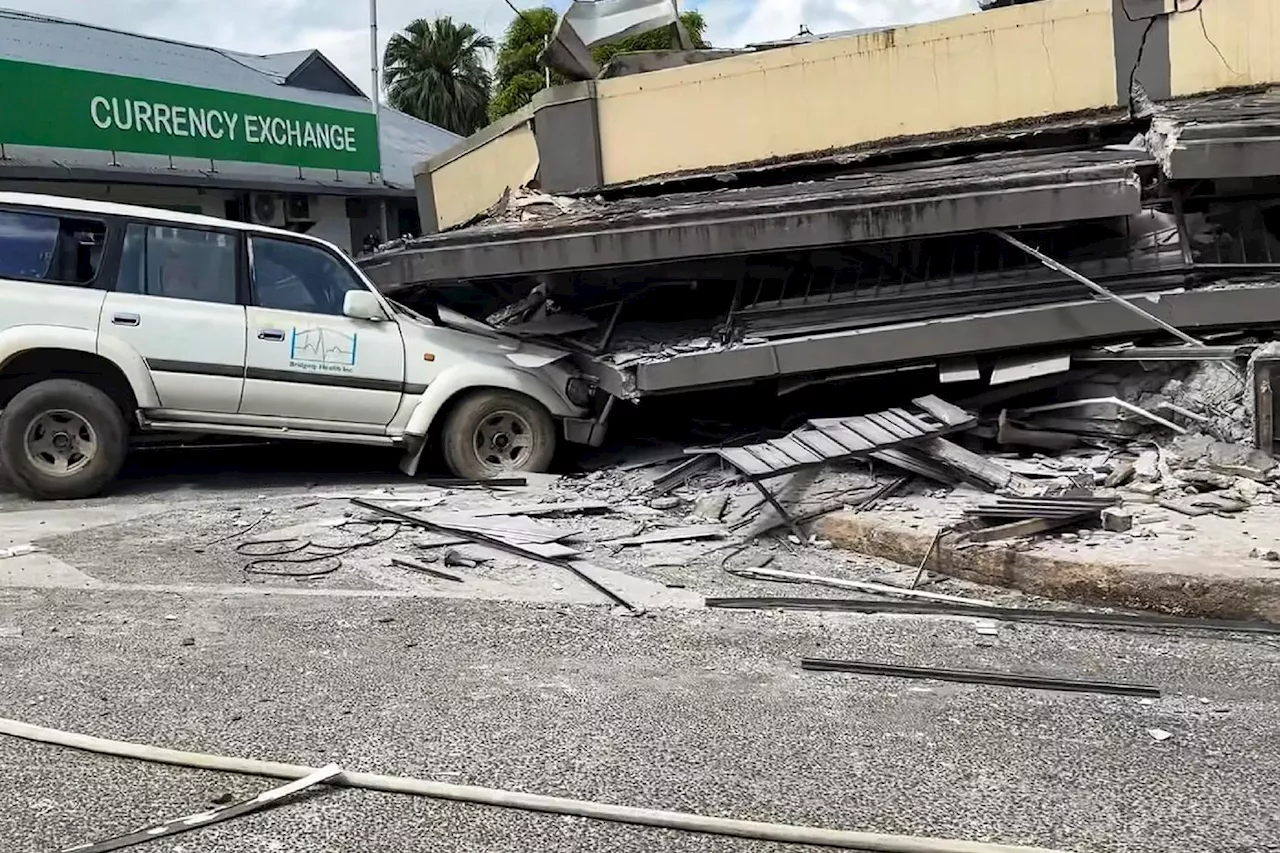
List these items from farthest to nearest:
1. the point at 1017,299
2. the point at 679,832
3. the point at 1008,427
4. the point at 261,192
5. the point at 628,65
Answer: the point at 261,192, the point at 628,65, the point at 1017,299, the point at 1008,427, the point at 679,832

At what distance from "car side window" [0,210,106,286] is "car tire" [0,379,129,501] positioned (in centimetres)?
71

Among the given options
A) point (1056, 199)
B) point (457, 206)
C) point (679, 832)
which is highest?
point (457, 206)

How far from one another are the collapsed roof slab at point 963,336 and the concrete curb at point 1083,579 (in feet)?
5.81

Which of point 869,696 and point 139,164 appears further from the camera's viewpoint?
point 139,164

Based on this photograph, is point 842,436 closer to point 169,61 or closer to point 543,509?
point 543,509

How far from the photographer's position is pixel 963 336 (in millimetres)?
7777

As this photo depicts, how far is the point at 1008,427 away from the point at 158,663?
17.3ft

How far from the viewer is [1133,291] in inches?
311

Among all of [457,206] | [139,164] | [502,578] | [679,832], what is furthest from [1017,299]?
[139,164]

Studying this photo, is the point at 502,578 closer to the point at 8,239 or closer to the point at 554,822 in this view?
the point at 554,822

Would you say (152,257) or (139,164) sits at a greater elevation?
(139,164)

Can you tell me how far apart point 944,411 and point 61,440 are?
581 centimetres

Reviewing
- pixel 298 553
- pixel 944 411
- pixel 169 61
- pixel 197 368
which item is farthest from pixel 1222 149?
pixel 169 61

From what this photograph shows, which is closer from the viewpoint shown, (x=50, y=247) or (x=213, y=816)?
(x=213, y=816)
